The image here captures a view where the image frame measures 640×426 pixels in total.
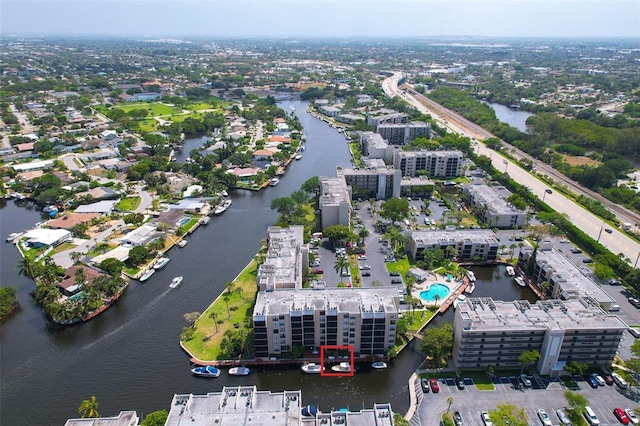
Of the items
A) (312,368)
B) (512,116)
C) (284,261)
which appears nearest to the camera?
(312,368)

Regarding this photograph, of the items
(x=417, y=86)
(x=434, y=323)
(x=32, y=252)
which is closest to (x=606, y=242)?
(x=434, y=323)

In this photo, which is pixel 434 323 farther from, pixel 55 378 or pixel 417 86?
pixel 417 86

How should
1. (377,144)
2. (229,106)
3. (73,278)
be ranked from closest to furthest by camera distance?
1. (73,278)
2. (377,144)
3. (229,106)

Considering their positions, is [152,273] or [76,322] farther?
[152,273]

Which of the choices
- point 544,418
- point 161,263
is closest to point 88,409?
point 161,263

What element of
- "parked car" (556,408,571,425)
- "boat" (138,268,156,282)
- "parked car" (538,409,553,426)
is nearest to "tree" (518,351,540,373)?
"parked car" (538,409,553,426)

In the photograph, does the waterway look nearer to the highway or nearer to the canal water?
the highway

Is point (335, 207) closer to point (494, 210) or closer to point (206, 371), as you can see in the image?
point (494, 210)
